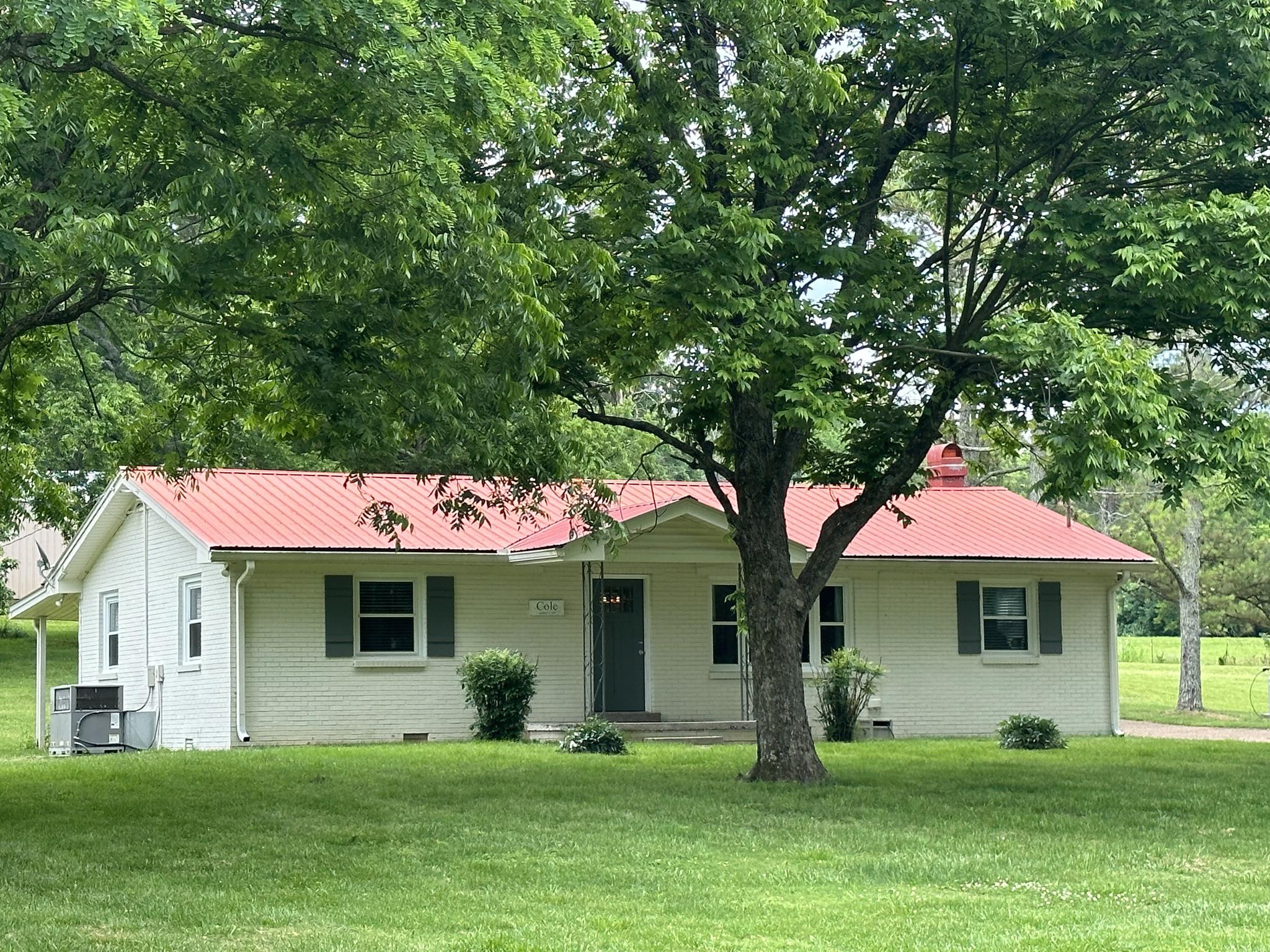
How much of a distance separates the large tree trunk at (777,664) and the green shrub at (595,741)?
419cm

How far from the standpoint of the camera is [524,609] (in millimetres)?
22953

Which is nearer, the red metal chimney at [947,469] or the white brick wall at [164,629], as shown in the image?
the white brick wall at [164,629]

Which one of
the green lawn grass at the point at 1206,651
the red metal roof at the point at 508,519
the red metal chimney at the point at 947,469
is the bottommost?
the green lawn grass at the point at 1206,651

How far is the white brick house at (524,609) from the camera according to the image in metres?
21.5

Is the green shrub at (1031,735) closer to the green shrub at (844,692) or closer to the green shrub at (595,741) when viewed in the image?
the green shrub at (844,692)

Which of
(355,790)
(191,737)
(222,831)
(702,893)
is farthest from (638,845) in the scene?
(191,737)

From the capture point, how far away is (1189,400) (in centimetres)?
1247

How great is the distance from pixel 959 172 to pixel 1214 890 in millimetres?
6900

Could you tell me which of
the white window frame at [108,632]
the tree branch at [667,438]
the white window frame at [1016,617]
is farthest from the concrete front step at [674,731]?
the white window frame at [108,632]

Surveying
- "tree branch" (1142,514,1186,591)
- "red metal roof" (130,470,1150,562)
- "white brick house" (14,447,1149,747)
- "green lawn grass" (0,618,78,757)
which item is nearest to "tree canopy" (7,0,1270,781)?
"red metal roof" (130,470,1150,562)

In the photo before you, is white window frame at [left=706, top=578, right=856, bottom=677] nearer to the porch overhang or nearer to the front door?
the front door

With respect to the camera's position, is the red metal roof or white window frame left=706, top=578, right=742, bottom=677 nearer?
the red metal roof

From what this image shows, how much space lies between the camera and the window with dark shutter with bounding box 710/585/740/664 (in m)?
23.9

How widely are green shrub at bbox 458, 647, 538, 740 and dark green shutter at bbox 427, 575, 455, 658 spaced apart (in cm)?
88
